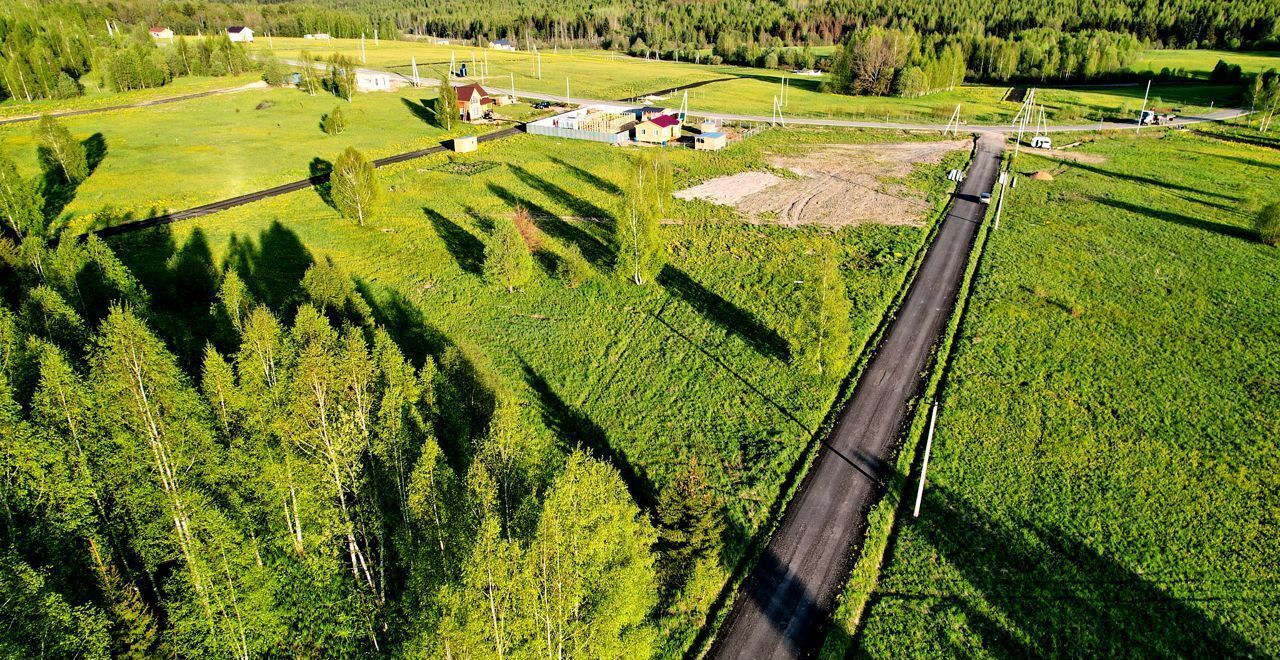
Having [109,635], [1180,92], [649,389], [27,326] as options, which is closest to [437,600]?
[109,635]

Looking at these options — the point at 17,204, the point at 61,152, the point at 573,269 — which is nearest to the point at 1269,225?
the point at 573,269

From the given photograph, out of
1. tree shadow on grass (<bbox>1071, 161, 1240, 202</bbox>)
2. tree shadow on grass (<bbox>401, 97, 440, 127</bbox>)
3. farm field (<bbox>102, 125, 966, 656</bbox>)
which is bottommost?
farm field (<bbox>102, 125, 966, 656</bbox>)

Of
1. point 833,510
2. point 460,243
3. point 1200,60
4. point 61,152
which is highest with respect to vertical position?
point 1200,60

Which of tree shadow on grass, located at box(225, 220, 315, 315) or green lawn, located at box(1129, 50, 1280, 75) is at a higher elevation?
green lawn, located at box(1129, 50, 1280, 75)

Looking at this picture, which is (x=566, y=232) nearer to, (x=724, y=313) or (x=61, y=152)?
(x=724, y=313)

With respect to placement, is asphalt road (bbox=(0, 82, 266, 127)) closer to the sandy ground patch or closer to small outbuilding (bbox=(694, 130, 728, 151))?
the sandy ground patch

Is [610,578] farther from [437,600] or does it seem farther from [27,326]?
[27,326]

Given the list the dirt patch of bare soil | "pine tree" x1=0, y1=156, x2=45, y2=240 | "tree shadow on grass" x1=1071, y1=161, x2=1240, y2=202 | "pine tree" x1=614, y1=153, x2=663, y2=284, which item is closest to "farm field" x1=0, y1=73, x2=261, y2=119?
"pine tree" x1=0, y1=156, x2=45, y2=240
